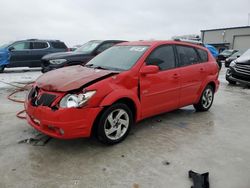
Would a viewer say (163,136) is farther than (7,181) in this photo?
Yes

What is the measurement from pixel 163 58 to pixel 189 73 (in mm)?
756

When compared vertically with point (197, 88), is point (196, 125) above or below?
below

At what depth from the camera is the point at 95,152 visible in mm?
3588

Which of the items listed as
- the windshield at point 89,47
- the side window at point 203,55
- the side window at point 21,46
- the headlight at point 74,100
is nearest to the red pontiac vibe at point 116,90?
the headlight at point 74,100

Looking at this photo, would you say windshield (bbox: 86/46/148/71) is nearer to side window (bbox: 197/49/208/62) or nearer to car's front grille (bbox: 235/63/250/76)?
side window (bbox: 197/49/208/62)

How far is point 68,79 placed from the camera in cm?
366

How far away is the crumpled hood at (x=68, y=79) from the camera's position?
136 inches

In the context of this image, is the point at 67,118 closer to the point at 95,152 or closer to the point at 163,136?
the point at 95,152

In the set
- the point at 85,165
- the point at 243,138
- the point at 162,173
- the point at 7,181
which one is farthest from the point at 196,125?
the point at 7,181

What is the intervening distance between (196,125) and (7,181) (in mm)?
3367

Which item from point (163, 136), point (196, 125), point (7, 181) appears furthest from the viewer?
point (196, 125)

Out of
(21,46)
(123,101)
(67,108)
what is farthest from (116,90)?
(21,46)

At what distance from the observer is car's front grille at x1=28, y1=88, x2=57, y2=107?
3.44 metres

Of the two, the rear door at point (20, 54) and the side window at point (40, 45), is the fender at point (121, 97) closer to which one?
the rear door at point (20, 54)
